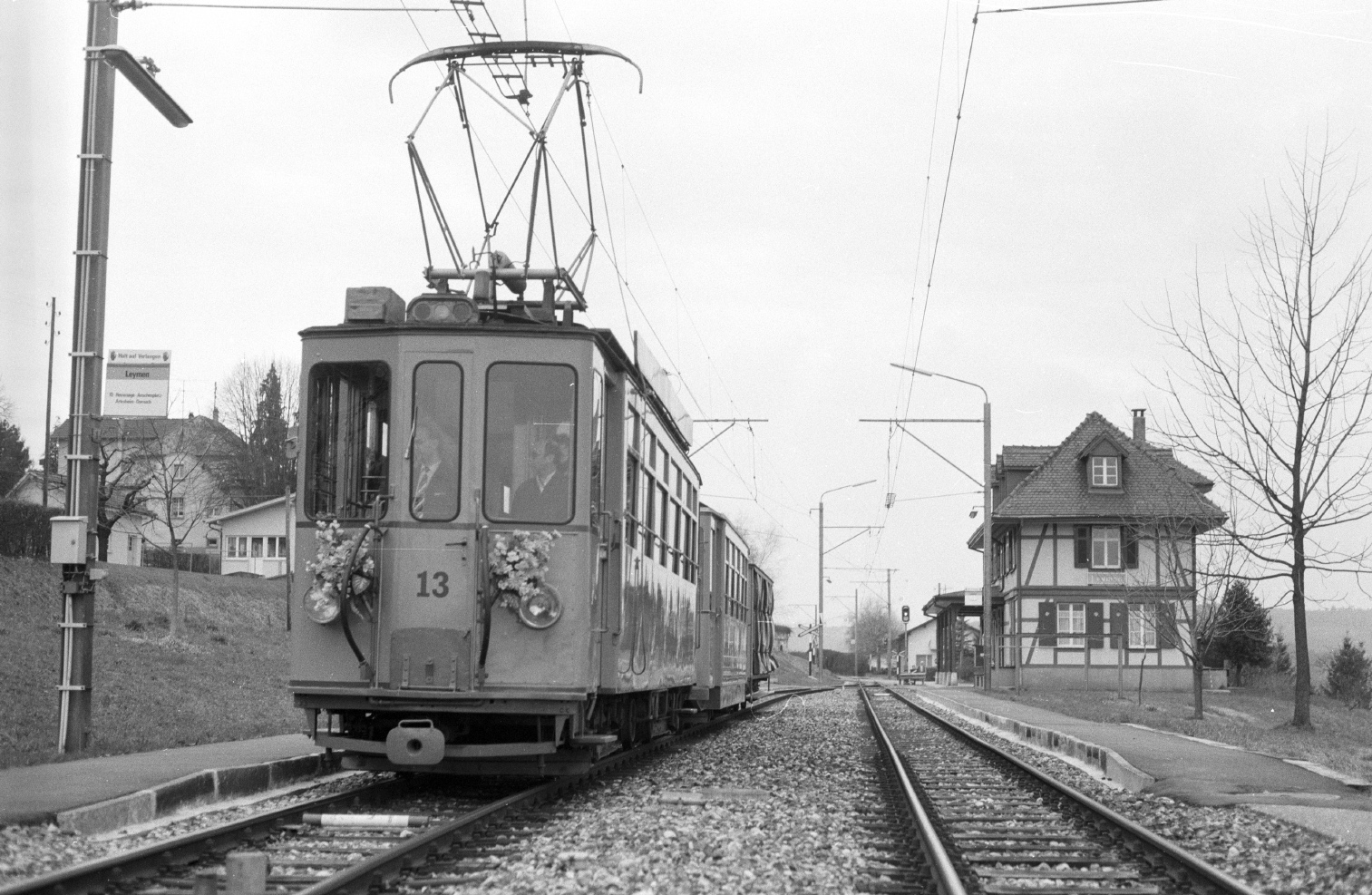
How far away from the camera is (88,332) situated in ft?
35.5

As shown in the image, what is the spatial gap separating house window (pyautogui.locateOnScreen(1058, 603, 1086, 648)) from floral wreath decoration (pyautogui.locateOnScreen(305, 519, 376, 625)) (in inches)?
1391

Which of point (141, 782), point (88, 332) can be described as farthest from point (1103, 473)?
point (141, 782)

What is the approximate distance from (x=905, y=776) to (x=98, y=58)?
7.91 metres

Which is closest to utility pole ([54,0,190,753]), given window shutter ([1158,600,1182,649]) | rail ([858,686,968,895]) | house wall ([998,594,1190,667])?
rail ([858,686,968,895])

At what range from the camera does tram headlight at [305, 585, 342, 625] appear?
8.59m

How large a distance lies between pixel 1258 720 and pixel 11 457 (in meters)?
23.2

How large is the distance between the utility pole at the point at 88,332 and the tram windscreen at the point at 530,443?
3633mm

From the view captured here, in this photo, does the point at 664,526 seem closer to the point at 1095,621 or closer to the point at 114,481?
the point at 114,481

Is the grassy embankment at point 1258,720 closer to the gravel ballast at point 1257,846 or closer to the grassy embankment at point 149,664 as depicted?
the gravel ballast at point 1257,846

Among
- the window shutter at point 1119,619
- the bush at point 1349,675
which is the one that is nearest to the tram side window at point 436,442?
the window shutter at point 1119,619

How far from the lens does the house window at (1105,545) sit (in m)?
42.3

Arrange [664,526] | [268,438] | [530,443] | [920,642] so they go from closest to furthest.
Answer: [530,443] → [664,526] → [268,438] → [920,642]

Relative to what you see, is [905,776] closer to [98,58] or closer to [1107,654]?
[98,58]

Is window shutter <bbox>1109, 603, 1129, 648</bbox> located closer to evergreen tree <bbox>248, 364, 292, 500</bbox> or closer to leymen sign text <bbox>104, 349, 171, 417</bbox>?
leymen sign text <bbox>104, 349, 171, 417</bbox>
